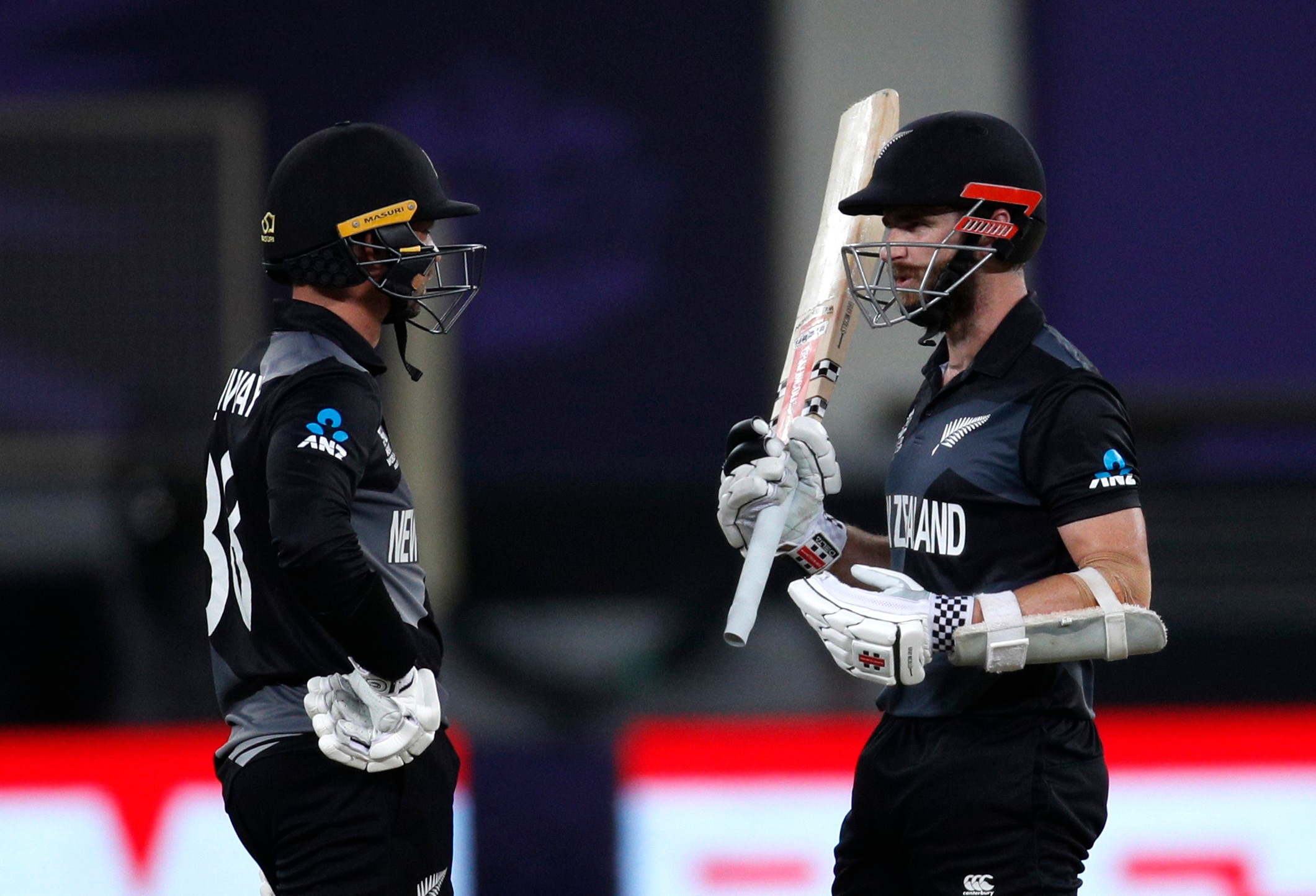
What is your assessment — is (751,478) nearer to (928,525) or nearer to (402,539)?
(928,525)

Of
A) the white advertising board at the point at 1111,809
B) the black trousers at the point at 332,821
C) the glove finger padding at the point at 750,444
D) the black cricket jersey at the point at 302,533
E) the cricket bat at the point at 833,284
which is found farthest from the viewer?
the white advertising board at the point at 1111,809

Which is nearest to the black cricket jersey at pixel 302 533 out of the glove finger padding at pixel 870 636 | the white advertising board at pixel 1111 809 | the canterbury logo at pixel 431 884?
the canterbury logo at pixel 431 884

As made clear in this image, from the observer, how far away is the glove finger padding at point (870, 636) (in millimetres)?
2455

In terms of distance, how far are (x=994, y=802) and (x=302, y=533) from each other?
102 centimetres

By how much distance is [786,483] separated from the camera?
281 centimetres

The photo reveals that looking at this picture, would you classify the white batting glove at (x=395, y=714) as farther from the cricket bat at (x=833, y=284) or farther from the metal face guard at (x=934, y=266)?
the metal face guard at (x=934, y=266)

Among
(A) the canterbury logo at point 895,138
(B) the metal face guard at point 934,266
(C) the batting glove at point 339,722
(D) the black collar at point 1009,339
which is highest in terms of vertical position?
(A) the canterbury logo at point 895,138

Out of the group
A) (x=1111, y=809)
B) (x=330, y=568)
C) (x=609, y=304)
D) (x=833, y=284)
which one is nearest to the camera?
(x=330, y=568)

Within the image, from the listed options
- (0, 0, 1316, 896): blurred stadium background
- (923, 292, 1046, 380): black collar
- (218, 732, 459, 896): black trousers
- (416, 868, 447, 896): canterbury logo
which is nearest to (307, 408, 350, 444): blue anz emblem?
(923, 292, 1046, 380): black collar

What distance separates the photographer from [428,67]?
789 cm

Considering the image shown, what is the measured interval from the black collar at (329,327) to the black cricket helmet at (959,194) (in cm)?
72

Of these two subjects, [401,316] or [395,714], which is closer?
[395,714]

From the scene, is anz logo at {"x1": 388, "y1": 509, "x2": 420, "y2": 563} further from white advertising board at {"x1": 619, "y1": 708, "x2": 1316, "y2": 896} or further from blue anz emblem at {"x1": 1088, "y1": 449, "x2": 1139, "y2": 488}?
white advertising board at {"x1": 619, "y1": 708, "x2": 1316, "y2": 896}

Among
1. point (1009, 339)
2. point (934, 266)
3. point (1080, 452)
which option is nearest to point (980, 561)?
point (1080, 452)
